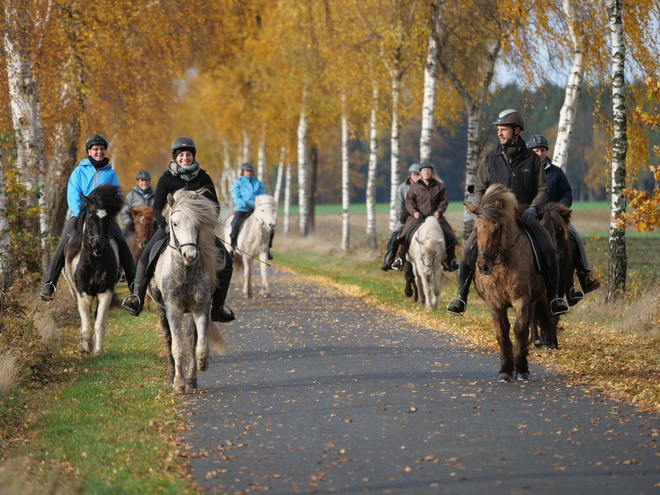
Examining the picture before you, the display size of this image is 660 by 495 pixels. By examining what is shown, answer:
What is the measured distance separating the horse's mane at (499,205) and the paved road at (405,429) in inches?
68.3

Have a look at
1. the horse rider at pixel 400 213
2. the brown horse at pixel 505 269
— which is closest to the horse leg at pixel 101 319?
the brown horse at pixel 505 269

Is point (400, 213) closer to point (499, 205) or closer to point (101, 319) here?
point (101, 319)

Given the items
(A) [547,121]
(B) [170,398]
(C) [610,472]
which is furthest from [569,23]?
(A) [547,121]

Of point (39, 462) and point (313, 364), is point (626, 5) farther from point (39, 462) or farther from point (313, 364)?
point (39, 462)

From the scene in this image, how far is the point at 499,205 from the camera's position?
9117 mm

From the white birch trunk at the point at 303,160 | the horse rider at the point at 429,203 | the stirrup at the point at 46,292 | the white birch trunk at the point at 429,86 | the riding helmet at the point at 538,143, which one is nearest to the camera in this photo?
the stirrup at the point at 46,292

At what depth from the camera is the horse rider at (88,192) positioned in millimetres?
12016

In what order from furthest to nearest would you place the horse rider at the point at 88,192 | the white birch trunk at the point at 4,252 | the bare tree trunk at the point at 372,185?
the bare tree trunk at the point at 372,185, the horse rider at the point at 88,192, the white birch trunk at the point at 4,252

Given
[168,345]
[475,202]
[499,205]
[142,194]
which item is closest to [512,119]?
[475,202]

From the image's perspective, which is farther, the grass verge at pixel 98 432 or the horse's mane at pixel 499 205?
the horse's mane at pixel 499 205

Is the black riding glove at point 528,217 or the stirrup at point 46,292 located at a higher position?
the black riding glove at point 528,217

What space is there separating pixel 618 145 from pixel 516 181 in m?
5.27

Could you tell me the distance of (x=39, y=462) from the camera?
21.5 ft

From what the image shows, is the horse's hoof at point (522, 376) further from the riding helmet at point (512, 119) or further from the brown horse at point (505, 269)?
the riding helmet at point (512, 119)
